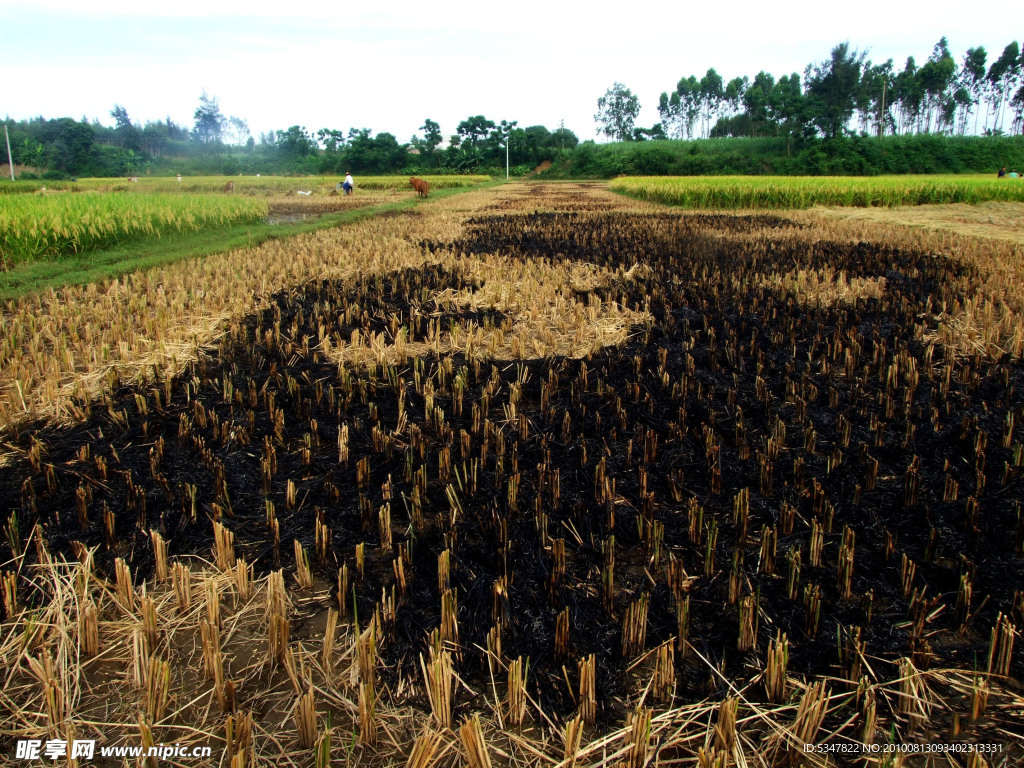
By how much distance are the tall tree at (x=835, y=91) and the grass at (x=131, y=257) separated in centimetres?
4938

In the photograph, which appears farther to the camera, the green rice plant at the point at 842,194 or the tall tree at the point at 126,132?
the tall tree at the point at 126,132

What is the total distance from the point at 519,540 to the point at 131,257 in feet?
31.3

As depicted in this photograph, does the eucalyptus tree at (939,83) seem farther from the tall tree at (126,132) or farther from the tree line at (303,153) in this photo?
the tall tree at (126,132)

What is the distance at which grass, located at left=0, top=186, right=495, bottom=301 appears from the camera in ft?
23.8

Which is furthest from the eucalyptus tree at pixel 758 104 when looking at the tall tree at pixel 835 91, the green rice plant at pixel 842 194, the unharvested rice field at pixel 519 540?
the unharvested rice field at pixel 519 540

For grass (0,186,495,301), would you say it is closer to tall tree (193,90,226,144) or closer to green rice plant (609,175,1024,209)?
green rice plant (609,175,1024,209)

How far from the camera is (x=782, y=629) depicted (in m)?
1.90

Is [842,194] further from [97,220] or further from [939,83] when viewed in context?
[939,83]

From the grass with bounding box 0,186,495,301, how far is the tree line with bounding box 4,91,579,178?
1756 inches

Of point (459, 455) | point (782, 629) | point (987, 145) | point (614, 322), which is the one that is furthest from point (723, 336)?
point (987, 145)

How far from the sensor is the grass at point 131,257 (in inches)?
285

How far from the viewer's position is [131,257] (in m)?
9.29

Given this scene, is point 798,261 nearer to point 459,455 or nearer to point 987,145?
point 459,455

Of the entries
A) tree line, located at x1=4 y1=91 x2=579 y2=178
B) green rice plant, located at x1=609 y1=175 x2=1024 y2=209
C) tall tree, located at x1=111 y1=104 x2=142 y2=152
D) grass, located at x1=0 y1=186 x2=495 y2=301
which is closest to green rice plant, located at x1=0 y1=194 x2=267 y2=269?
grass, located at x1=0 y1=186 x2=495 y2=301
